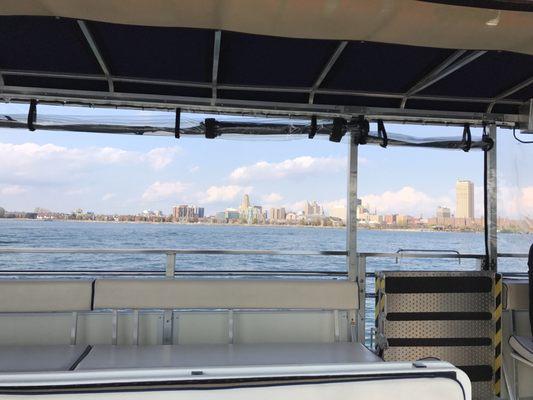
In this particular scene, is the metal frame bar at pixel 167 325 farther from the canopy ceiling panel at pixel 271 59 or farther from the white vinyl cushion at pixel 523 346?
the white vinyl cushion at pixel 523 346

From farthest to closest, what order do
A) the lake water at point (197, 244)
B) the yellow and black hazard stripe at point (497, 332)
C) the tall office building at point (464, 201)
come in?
the lake water at point (197, 244)
the tall office building at point (464, 201)
the yellow and black hazard stripe at point (497, 332)

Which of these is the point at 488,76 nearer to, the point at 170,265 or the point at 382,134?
the point at 382,134

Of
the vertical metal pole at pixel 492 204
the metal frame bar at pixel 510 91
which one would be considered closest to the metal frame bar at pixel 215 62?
the metal frame bar at pixel 510 91

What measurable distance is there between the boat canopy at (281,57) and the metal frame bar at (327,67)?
10 millimetres

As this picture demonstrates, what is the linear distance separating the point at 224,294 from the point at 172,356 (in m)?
0.59

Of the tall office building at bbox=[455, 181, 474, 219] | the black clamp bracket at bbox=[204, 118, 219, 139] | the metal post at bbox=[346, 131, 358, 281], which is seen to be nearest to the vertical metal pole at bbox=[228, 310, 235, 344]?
the metal post at bbox=[346, 131, 358, 281]

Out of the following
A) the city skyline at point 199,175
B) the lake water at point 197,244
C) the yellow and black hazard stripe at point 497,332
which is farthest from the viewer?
the city skyline at point 199,175

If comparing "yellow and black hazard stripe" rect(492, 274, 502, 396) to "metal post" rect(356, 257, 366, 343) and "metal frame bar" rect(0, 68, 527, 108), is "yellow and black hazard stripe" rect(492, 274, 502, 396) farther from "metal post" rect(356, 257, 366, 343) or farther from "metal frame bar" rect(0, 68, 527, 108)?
"metal frame bar" rect(0, 68, 527, 108)

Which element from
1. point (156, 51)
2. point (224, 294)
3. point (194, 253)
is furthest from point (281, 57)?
point (194, 253)

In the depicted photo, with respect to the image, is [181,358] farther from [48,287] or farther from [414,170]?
[414,170]

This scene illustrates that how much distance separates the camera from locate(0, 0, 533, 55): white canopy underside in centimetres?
135

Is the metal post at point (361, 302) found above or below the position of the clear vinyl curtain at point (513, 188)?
below

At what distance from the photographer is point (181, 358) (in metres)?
2.33

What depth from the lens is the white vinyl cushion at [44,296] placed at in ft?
8.65
